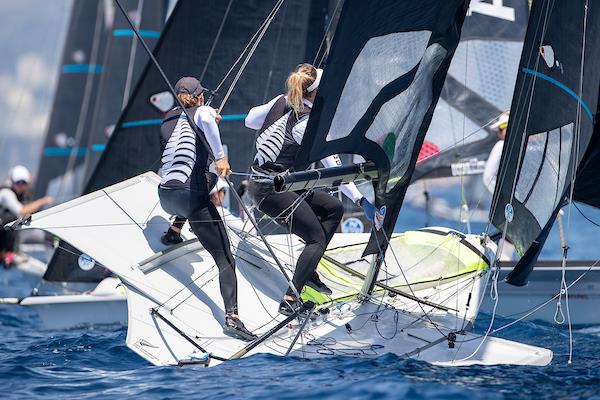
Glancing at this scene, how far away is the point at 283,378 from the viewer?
437cm

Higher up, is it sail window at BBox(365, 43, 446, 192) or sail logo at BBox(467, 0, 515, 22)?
sail logo at BBox(467, 0, 515, 22)

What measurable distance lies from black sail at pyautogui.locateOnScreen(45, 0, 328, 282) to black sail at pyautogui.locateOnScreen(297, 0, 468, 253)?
3.15 meters

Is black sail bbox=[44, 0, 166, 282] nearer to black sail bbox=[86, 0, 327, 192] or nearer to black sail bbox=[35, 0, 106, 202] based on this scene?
black sail bbox=[35, 0, 106, 202]

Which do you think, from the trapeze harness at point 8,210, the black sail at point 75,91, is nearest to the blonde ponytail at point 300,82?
the trapeze harness at point 8,210

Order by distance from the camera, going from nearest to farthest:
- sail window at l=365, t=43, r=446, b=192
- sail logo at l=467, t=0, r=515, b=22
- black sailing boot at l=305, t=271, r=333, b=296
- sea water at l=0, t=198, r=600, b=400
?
sea water at l=0, t=198, r=600, b=400 → sail window at l=365, t=43, r=446, b=192 → black sailing boot at l=305, t=271, r=333, b=296 → sail logo at l=467, t=0, r=515, b=22

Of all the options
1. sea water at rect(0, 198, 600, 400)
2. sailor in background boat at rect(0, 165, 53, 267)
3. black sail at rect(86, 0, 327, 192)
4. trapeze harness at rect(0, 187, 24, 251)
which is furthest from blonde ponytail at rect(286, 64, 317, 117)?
trapeze harness at rect(0, 187, 24, 251)

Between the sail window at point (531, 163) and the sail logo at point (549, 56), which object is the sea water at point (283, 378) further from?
the sail logo at point (549, 56)

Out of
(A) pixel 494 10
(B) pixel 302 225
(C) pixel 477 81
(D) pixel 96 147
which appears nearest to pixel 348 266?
Answer: (B) pixel 302 225

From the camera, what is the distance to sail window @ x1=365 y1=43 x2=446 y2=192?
479cm

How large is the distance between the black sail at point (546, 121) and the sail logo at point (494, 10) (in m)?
3.29

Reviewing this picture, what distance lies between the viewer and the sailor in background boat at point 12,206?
36.0 feet

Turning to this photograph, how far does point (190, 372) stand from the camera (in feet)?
15.0

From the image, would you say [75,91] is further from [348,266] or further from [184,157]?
[184,157]

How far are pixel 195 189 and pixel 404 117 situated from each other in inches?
45.3
